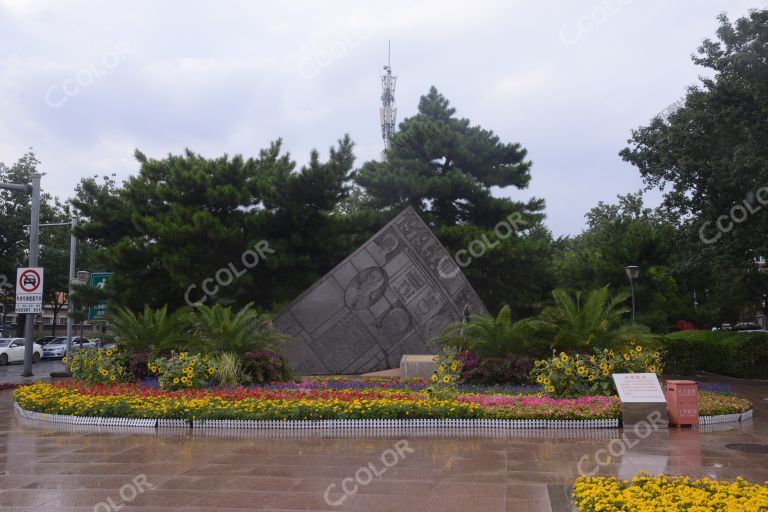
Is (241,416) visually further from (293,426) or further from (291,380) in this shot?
(291,380)

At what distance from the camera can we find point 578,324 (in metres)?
12.7

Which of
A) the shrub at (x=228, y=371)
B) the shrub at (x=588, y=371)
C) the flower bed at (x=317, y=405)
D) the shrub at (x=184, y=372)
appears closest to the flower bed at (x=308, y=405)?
the flower bed at (x=317, y=405)

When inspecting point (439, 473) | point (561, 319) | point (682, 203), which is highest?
point (682, 203)

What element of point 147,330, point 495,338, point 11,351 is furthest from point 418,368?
point 11,351

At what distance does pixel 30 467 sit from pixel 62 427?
10.4 feet

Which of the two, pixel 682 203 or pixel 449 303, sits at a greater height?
pixel 682 203

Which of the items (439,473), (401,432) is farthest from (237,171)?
(439,473)

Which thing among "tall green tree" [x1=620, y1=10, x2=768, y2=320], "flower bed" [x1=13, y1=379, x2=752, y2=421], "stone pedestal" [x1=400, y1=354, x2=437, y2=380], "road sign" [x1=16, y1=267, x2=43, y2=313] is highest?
"tall green tree" [x1=620, y1=10, x2=768, y2=320]

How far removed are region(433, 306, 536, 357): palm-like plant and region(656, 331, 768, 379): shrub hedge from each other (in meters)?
8.18

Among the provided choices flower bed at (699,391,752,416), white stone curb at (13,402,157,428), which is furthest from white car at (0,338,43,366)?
flower bed at (699,391,752,416)

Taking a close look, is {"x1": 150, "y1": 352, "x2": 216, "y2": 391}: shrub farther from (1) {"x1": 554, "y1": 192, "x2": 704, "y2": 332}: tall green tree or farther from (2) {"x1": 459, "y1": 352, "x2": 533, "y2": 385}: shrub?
(1) {"x1": 554, "y1": 192, "x2": 704, "y2": 332}: tall green tree

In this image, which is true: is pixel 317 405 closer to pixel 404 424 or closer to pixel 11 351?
pixel 404 424

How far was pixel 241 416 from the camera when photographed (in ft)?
32.0

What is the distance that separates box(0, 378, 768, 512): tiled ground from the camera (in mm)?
5723
